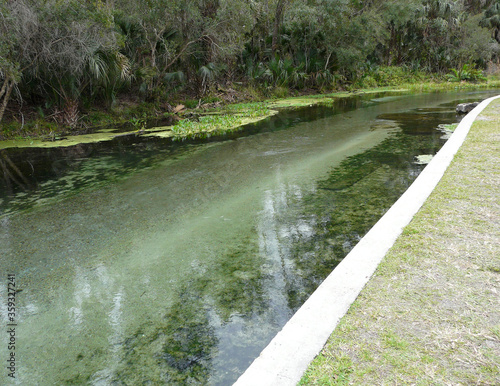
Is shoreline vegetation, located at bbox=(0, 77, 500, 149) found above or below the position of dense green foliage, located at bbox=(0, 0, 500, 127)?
below

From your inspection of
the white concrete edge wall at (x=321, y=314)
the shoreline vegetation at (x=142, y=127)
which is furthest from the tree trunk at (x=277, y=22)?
the white concrete edge wall at (x=321, y=314)

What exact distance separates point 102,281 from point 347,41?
24.1 m

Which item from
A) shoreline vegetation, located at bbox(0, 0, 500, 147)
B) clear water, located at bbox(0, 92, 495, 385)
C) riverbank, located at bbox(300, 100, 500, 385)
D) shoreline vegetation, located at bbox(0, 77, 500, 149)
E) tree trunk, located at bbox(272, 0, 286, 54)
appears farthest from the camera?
tree trunk, located at bbox(272, 0, 286, 54)

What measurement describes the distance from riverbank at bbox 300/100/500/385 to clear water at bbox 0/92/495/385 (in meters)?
0.72

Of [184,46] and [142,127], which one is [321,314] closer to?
[142,127]

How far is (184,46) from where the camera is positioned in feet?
50.8

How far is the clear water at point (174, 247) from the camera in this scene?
2.52 metres

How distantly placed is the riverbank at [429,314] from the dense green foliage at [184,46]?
9695 mm

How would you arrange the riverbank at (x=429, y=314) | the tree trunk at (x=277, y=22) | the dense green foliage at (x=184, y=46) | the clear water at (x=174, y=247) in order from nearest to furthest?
the riverbank at (x=429, y=314)
the clear water at (x=174, y=247)
the dense green foliage at (x=184, y=46)
the tree trunk at (x=277, y=22)

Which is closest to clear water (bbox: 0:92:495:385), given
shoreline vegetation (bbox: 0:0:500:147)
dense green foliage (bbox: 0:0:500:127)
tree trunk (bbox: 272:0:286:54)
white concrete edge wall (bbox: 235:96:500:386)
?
white concrete edge wall (bbox: 235:96:500:386)

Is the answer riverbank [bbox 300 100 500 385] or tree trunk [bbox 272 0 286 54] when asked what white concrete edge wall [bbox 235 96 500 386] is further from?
tree trunk [bbox 272 0 286 54]

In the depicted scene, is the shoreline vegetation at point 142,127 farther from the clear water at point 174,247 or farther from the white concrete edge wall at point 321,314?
the white concrete edge wall at point 321,314

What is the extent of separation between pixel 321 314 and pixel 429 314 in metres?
0.62

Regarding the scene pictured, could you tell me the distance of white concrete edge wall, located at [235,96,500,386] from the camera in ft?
6.04
